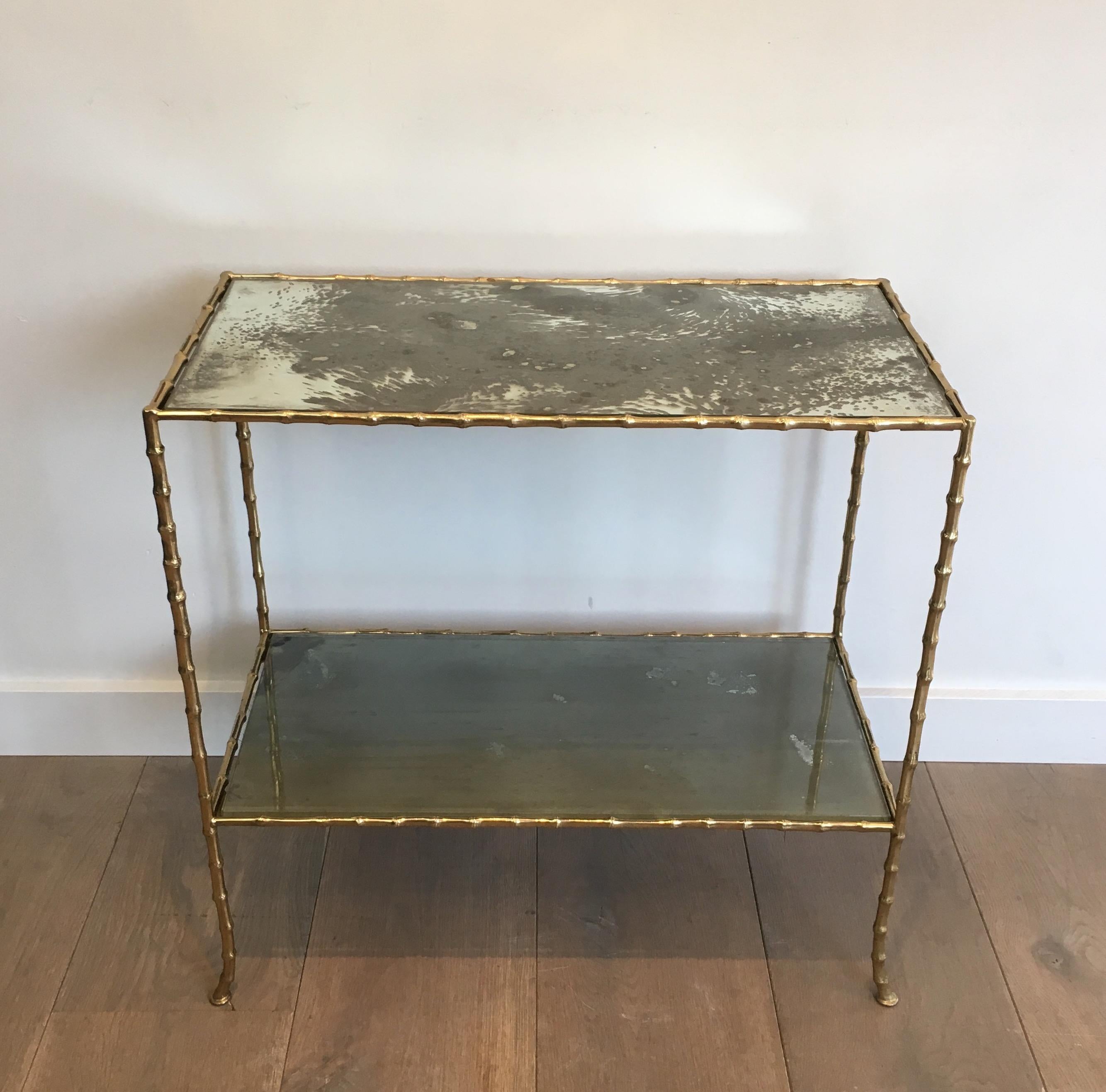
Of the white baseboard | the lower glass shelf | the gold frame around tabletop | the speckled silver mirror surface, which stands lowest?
the white baseboard

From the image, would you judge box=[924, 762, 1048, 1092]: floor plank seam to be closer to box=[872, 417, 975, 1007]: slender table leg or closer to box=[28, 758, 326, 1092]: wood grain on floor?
Answer: box=[872, 417, 975, 1007]: slender table leg

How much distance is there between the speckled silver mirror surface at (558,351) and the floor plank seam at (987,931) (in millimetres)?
787

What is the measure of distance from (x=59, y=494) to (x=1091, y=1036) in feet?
4.93

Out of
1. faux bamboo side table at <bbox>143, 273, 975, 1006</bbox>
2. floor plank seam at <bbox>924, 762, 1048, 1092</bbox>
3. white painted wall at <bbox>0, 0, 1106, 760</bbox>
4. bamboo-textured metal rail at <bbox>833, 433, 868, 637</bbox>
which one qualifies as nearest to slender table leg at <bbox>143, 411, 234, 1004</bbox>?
faux bamboo side table at <bbox>143, 273, 975, 1006</bbox>

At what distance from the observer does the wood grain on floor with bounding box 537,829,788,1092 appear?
131 centimetres

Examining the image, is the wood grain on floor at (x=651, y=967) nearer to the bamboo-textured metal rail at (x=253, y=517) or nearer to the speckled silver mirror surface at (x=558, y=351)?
the bamboo-textured metal rail at (x=253, y=517)

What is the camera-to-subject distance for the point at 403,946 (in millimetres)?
1457

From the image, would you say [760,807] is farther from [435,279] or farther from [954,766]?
[435,279]

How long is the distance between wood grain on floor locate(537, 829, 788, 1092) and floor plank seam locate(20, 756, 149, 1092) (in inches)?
23.3

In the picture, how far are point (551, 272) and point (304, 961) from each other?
3.05ft

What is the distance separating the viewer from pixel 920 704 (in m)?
1.25

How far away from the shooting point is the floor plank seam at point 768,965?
4.32 ft

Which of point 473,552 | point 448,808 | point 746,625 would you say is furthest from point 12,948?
point 746,625

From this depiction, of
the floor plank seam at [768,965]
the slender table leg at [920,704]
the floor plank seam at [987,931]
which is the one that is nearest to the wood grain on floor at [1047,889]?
the floor plank seam at [987,931]
